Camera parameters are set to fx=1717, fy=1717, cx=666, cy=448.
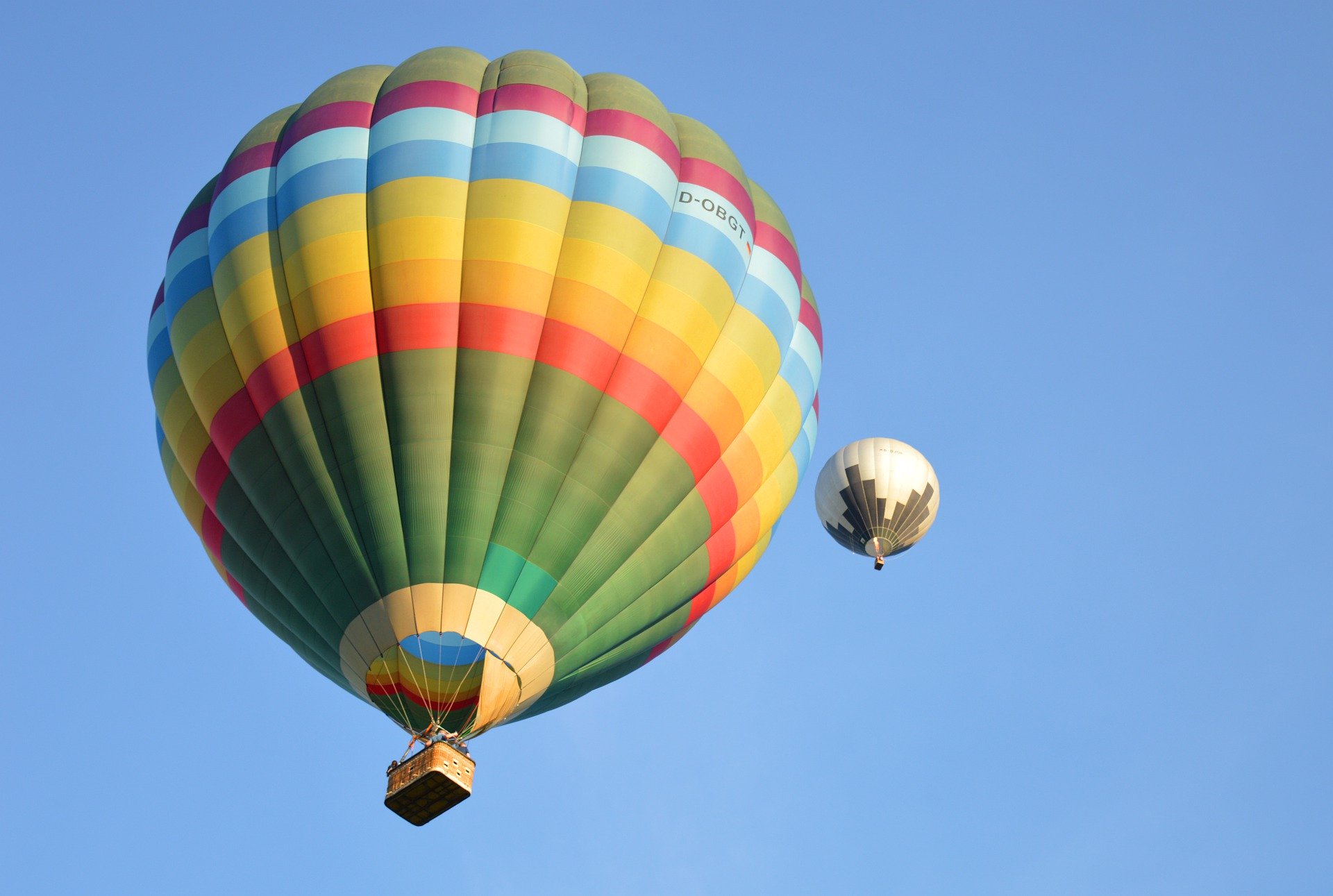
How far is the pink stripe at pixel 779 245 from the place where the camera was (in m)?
20.2

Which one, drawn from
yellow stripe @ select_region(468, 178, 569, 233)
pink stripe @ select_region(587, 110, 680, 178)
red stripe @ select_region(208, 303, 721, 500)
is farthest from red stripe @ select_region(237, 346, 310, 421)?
pink stripe @ select_region(587, 110, 680, 178)

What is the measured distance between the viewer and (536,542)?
17.6 metres

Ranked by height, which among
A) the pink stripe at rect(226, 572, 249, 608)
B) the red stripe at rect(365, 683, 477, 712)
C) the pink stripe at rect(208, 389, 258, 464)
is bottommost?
the red stripe at rect(365, 683, 477, 712)

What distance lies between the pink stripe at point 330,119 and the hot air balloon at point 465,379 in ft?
0.13

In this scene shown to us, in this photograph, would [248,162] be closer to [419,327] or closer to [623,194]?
[419,327]

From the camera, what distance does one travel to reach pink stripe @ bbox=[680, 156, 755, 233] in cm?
1947

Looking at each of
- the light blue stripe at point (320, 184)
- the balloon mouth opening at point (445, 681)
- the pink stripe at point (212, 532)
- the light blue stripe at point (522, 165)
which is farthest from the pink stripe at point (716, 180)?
the pink stripe at point (212, 532)

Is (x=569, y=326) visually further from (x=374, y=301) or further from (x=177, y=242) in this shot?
(x=177, y=242)

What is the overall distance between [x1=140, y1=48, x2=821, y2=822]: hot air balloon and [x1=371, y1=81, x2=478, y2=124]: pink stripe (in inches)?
1.6

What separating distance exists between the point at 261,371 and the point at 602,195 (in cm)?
408

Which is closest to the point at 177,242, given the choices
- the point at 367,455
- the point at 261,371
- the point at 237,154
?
the point at 237,154

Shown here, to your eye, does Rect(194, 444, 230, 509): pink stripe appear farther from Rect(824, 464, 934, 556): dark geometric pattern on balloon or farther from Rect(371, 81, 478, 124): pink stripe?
Rect(824, 464, 934, 556): dark geometric pattern on balloon

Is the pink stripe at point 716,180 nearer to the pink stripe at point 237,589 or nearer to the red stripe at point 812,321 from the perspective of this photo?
the red stripe at point 812,321

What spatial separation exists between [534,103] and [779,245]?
11.4 ft
